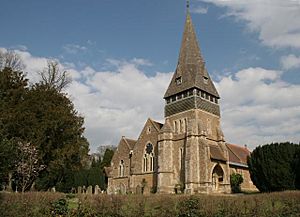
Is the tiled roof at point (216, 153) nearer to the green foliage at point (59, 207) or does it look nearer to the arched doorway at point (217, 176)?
the arched doorway at point (217, 176)

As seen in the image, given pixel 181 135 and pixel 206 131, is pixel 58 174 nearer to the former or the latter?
pixel 181 135

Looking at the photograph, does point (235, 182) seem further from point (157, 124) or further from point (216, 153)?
point (157, 124)

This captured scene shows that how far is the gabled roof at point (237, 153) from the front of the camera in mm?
46438

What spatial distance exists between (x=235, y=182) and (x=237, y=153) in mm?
9108

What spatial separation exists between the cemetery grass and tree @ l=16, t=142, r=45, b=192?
1639 cm

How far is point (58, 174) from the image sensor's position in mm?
35438

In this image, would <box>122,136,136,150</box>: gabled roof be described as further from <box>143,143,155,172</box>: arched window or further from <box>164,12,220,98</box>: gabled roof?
<box>164,12,220,98</box>: gabled roof

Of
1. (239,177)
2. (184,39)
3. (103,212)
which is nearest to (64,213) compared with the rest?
(103,212)

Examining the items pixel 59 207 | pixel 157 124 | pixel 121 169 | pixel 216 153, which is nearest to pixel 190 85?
pixel 157 124

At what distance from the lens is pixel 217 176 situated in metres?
40.8

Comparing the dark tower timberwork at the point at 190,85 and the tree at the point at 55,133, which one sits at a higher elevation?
the dark tower timberwork at the point at 190,85

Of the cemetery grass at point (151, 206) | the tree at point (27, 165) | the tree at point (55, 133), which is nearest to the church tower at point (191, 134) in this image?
the tree at point (55, 133)

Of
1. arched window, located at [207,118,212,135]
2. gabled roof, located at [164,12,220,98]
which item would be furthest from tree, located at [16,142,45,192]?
arched window, located at [207,118,212,135]

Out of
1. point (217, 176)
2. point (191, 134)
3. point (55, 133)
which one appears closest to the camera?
point (55, 133)
